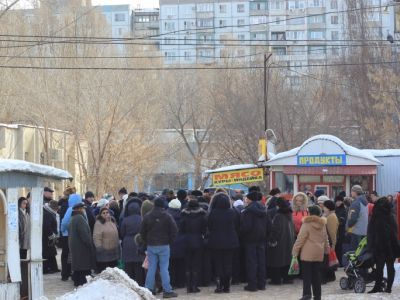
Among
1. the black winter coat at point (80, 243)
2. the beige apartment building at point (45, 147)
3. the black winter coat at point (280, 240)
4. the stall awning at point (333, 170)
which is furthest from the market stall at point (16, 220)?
the beige apartment building at point (45, 147)

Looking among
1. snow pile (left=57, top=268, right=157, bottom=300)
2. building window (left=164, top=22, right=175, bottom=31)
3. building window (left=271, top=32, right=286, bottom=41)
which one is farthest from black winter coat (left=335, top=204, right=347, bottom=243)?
building window (left=164, top=22, right=175, bottom=31)

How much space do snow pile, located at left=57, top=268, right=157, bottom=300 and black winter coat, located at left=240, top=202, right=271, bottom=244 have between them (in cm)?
506

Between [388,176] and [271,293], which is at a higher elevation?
[388,176]

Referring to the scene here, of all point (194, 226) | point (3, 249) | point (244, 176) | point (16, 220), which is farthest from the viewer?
point (244, 176)

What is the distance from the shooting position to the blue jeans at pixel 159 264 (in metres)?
14.6

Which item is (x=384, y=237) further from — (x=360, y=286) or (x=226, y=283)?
(x=226, y=283)

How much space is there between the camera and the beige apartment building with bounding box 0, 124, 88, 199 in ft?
147

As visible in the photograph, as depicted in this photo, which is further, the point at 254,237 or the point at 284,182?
the point at 284,182

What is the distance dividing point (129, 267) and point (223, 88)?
41046 mm

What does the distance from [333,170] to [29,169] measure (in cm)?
1759

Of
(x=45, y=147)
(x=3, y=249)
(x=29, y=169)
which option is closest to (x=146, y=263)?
(x=3, y=249)

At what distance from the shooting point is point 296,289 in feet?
51.0

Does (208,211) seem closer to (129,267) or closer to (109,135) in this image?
(129,267)

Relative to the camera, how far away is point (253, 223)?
15.2 metres
